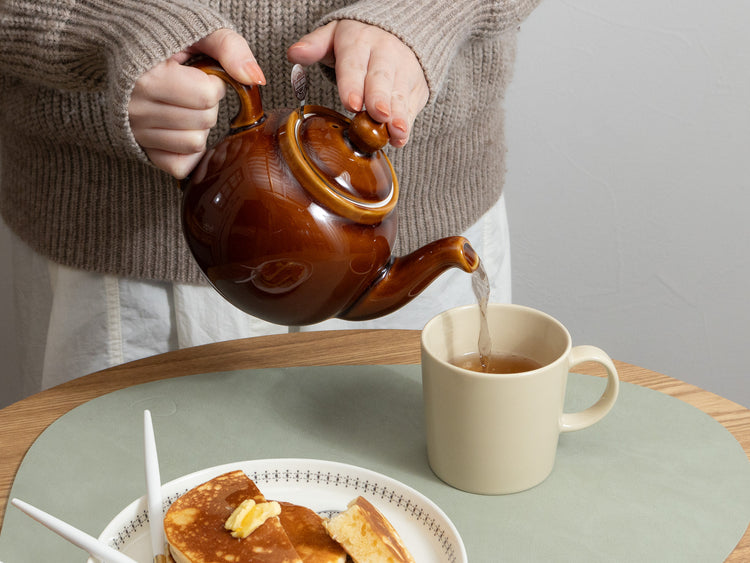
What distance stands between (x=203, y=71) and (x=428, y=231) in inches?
16.7

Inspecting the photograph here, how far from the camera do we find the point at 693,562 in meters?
0.51

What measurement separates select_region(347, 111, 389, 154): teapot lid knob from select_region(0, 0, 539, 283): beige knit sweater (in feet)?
0.41

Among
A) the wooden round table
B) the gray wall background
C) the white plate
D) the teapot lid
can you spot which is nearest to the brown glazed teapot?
the teapot lid

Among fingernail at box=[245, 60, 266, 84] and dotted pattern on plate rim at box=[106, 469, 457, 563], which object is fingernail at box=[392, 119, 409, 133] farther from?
dotted pattern on plate rim at box=[106, 469, 457, 563]

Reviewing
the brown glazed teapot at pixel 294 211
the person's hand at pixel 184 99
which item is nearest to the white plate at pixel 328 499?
the brown glazed teapot at pixel 294 211

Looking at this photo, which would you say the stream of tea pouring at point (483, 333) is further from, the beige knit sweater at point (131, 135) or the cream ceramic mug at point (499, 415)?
the beige knit sweater at point (131, 135)

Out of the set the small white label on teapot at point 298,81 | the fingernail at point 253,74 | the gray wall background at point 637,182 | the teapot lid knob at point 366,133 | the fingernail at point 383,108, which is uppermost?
the fingernail at point 253,74

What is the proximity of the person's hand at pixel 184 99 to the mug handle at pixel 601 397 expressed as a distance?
1.00 ft

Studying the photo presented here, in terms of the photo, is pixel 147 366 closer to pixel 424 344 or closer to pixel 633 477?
pixel 424 344

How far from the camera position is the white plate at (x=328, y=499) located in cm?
49

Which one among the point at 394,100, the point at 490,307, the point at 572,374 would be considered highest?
the point at 394,100

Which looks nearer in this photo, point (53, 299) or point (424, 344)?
point (424, 344)

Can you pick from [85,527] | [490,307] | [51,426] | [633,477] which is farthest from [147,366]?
[633,477]

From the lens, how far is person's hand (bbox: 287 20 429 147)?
1.73 feet
